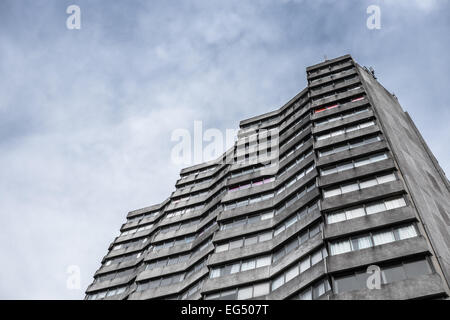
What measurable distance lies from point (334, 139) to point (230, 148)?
24698 millimetres

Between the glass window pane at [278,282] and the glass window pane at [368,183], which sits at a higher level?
the glass window pane at [368,183]

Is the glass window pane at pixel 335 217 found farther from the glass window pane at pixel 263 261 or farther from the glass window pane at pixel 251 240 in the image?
the glass window pane at pixel 251 240

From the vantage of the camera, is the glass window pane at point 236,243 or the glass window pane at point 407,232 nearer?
the glass window pane at point 407,232

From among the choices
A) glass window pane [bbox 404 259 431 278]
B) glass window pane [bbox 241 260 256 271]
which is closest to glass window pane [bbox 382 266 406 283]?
glass window pane [bbox 404 259 431 278]

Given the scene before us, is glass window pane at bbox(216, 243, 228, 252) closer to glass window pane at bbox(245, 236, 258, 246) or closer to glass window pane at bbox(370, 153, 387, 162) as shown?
glass window pane at bbox(245, 236, 258, 246)

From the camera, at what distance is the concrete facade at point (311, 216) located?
25281 millimetres

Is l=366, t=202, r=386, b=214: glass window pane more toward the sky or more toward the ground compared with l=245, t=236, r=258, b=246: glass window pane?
more toward the ground

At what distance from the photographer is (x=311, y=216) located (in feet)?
107

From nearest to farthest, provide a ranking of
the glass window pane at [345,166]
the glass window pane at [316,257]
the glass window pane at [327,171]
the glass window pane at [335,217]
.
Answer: the glass window pane at [316,257], the glass window pane at [335,217], the glass window pane at [345,166], the glass window pane at [327,171]

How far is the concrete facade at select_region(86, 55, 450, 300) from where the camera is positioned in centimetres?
2528

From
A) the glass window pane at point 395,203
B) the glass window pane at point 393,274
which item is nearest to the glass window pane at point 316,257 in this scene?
the glass window pane at point 393,274

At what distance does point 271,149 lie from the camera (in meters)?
50.2

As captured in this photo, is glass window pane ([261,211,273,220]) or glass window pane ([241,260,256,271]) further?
glass window pane ([261,211,273,220])
